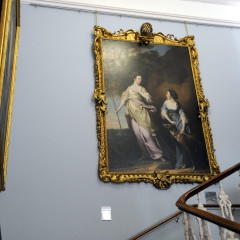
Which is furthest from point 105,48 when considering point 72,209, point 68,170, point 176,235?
point 176,235

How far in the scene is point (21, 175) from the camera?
575 cm

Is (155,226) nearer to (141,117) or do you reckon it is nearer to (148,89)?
(141,117)

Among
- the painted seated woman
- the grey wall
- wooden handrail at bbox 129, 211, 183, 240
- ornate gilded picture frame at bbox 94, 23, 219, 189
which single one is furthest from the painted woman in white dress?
wooden handrail at bbox 129, 211, 183, 240

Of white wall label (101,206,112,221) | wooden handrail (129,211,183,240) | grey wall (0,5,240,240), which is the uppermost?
grey wall (0,5,240,240)

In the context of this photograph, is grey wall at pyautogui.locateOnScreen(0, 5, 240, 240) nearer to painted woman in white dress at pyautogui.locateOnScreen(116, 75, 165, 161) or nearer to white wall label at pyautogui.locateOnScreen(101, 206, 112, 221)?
white wall label at pyautogui.locateOnScreen(101, 206, 112, 221)

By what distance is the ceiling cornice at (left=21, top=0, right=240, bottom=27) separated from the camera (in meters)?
7.23

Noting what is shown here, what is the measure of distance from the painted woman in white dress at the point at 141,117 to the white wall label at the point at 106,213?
1.04 metres

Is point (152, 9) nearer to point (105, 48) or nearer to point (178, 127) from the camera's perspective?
point (105, 48)

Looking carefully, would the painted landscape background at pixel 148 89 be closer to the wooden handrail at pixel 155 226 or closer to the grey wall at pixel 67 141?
the grey wall at pixel 67 141

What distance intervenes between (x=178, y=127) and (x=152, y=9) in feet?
8.41

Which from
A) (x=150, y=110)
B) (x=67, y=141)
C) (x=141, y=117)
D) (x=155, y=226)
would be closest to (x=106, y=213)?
(x=155, y=226)

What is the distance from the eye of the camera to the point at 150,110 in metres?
6.77

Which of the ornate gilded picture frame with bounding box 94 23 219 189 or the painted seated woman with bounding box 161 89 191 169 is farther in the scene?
the painted seated woman with bounding box 161 89 191 169

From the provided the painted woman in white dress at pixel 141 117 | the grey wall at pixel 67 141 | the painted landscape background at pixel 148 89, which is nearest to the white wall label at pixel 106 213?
the grey wall at pixel 67 141
